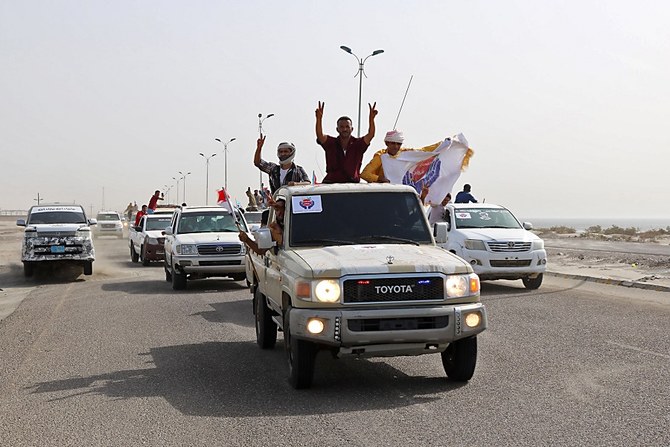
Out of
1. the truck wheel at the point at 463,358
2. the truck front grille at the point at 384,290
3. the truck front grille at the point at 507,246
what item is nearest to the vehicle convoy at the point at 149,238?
the truck front grille at the point at 507,246

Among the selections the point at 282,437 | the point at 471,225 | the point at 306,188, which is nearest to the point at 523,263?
the point at 471,225

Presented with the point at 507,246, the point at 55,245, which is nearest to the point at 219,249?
the point at 55,245

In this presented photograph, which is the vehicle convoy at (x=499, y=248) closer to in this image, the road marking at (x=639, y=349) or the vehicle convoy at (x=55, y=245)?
the road marking at (x=639, y=349)

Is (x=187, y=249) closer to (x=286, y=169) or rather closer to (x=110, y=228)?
(x=286, y=169)

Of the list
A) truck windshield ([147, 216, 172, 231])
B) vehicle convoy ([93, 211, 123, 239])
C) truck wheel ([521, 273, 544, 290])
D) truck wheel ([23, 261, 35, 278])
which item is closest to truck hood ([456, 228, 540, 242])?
truck wheel ([521, 273, 544, 290])

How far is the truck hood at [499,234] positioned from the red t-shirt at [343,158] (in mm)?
8536

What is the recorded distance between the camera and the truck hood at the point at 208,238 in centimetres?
2033

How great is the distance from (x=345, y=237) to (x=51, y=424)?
131 inches

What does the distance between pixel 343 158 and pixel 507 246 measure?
8634 millimetres

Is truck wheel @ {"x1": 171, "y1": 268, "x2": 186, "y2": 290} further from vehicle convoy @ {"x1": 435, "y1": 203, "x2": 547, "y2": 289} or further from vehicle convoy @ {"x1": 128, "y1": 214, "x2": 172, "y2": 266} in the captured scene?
vehicle convoy @ {"x1": 128, "y1": 214, "x2": 172, "y2": 266}

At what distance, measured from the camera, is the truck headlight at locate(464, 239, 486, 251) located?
18.8m

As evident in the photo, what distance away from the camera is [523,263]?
18672 mm

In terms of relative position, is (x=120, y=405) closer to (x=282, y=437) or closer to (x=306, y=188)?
(x=282, y=437)

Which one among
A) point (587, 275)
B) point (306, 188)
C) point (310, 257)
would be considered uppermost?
point (306, 188)
